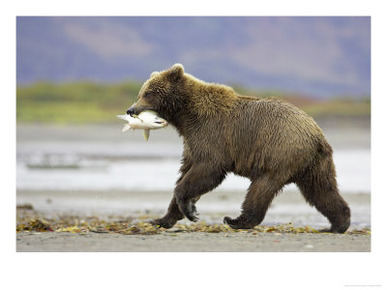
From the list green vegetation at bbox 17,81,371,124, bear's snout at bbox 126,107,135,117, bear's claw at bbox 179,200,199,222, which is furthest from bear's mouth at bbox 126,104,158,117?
green vegetation at bbox 17,81,371,124

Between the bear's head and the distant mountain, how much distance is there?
1296 cm

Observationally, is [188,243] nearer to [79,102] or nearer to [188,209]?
[188,209]

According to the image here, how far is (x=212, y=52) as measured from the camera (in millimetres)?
30031

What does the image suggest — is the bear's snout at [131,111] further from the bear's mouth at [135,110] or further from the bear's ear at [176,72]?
the bear's ear at [176,72]

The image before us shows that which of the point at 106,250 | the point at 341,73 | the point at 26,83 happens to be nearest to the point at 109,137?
the point at 26,83

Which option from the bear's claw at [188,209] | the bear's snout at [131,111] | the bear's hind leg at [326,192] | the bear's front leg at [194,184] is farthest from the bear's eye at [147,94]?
the bear's hind leg at [326,192]

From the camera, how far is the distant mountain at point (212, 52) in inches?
904

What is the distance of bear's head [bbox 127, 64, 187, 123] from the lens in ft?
24.4

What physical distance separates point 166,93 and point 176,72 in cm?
29

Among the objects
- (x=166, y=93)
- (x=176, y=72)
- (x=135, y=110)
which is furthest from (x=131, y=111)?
(x=176, y=72)

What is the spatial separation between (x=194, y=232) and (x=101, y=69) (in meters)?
21.5
